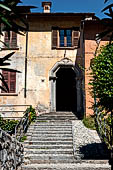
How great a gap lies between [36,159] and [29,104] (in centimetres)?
667

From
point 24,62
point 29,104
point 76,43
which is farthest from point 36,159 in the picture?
point 76,43

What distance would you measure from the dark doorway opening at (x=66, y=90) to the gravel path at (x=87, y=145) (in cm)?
606

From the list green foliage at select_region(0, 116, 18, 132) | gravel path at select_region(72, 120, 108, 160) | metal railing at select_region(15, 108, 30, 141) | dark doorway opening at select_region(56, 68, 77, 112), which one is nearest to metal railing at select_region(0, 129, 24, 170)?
gravel path at select_region(72, 120, 108, 160)

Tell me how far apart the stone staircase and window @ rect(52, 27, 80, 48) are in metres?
5.12

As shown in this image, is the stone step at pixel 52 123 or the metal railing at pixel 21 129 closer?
the metal railing at pixel 21 129

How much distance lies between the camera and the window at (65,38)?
14.9 metres

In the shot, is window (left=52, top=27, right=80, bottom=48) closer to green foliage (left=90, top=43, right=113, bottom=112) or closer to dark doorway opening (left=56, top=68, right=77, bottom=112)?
dark doorway opening (left=56, top=68, right=77, bottom=112)

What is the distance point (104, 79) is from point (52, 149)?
3.62 metres

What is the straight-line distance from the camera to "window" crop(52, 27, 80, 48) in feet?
48.8

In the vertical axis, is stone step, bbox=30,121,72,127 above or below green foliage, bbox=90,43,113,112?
below

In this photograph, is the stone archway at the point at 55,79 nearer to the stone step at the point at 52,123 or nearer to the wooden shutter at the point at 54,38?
the wooden shutter at the point at 54,38

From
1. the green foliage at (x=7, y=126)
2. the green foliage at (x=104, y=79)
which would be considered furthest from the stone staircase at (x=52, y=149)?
the green foliage at (x=104, y=79)

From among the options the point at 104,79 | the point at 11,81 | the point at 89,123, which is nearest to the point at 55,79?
the point at 11,81

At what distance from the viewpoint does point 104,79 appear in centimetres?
685
